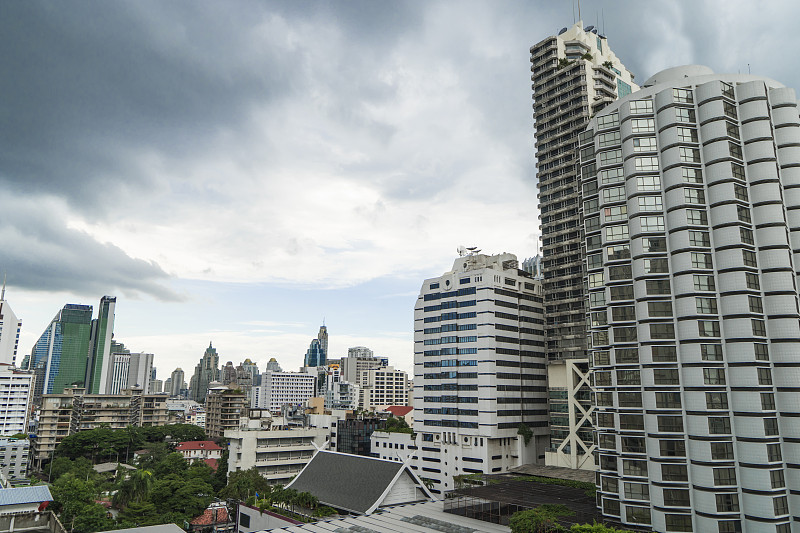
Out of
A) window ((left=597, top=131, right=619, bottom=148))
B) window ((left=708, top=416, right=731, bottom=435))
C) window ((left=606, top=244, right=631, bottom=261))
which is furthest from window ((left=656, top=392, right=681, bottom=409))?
window ((left=597, top=131, right=619, bottom=148))

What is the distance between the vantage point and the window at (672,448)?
5384 centimetres

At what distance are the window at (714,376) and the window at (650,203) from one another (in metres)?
18.3

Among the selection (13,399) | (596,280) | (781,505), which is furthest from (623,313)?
(13,399)

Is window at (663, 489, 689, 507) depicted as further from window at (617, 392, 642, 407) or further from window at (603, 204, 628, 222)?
window at (603, 204, 628, 222)

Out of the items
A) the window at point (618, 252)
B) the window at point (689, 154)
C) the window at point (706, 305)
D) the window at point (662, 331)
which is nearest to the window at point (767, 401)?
the window at point (706, 305)

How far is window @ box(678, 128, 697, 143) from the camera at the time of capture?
60062mm

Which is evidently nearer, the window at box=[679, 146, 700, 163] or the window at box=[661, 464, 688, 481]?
the window at box=[661, 464, 688, 481]

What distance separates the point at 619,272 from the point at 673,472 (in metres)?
21.8

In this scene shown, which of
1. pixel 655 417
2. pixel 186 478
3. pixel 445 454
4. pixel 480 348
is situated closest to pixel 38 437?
pixel 186 478

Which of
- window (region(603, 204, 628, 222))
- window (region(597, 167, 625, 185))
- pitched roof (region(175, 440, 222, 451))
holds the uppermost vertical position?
window (region(597, 167, 625, 185))

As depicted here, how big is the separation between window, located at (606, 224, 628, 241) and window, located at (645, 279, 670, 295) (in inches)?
248

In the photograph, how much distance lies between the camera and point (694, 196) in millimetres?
58719

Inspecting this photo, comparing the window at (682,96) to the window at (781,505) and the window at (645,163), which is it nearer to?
the window at (645,163)

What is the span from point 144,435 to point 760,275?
16702cm
